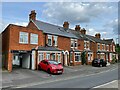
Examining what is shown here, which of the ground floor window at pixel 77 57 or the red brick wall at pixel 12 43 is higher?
the red brick wall at pixel 12 43

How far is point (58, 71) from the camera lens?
25406 millimetres

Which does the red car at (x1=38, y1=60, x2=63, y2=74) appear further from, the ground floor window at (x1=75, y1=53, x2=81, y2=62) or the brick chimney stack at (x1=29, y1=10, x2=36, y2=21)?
the ground floor window at (x1=75, y1=53, x2=81, y2=62)

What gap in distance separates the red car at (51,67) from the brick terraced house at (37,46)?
4.74 ft

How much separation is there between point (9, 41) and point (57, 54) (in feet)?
29.6

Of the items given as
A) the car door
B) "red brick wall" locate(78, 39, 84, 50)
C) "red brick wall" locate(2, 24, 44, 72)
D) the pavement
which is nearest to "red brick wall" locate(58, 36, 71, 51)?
"red brick wall" locate(78, 39, 84, 50)

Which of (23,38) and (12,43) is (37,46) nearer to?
(23,38)

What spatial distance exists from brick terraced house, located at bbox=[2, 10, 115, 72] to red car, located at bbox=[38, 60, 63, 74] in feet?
4.74

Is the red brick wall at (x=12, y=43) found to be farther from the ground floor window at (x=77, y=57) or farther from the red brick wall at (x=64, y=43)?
the ground floor window at (x=77, y=57)

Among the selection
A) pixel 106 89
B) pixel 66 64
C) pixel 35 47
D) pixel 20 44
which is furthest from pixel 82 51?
pixel 106 89

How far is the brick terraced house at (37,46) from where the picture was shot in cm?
2777

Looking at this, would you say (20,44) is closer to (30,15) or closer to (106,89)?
(30,15)

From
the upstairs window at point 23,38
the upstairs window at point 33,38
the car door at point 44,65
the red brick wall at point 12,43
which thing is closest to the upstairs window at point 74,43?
the upstairs window at point 33,38

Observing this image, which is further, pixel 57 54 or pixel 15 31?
pixel 57 54

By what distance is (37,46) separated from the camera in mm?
31109
